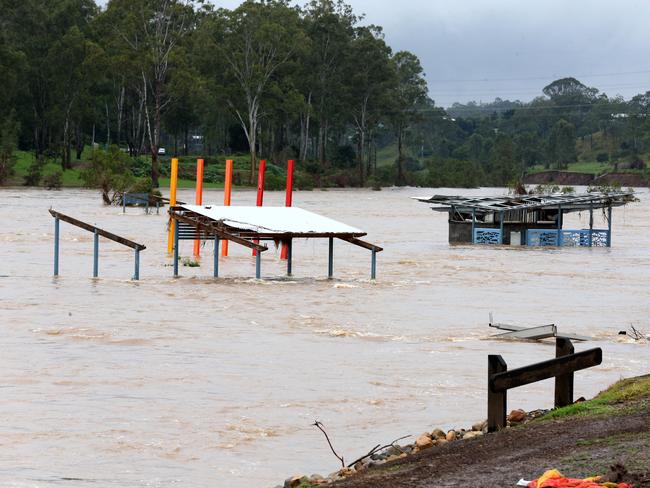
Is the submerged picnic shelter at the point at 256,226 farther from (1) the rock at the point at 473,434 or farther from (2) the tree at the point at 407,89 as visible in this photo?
(2) the tree at the point at 407,89

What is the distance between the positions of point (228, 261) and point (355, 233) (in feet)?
25.6

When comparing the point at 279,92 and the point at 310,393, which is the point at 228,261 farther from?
the point at 279,92

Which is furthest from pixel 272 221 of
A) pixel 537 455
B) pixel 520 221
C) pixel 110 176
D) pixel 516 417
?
pixel 110 176

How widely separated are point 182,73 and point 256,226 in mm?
53820

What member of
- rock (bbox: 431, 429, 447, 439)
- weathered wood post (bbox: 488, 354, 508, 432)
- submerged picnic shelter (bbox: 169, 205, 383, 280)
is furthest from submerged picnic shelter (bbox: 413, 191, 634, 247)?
weathered wood post (bbox: 488, 354, 508, 432)

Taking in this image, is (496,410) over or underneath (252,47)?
underneath

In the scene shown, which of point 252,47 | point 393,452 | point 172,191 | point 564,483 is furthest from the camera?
point 252,47

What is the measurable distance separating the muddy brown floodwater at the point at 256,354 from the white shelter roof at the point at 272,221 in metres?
1.29

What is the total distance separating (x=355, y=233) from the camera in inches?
1069

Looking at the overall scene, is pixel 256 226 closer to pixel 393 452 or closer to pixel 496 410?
pixel 393 452

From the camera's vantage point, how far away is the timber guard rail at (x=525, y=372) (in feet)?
32.1

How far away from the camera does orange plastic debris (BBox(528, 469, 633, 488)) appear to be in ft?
24.3

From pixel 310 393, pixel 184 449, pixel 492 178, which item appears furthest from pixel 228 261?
pixel 492 178

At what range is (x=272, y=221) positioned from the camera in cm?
2741
